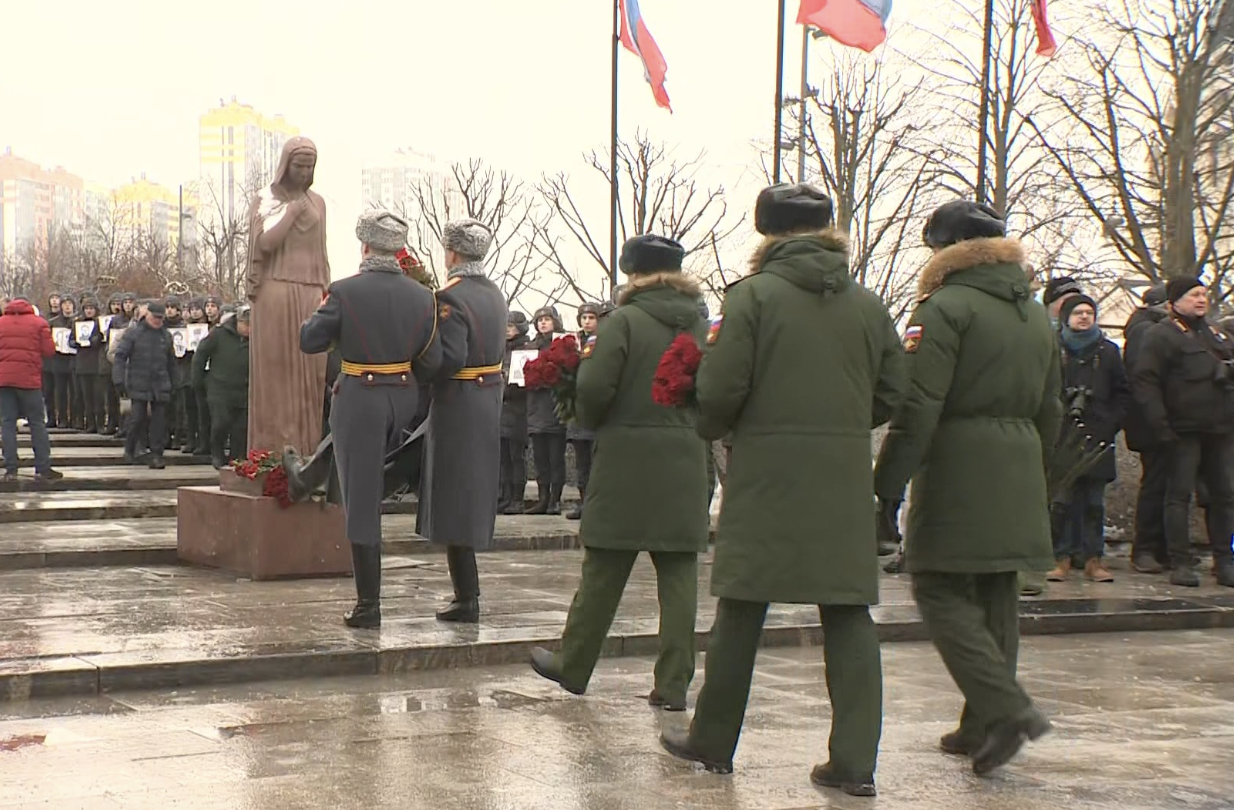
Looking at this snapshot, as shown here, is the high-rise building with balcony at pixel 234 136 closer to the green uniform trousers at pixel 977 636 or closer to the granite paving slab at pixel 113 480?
the granite paving slab at pixel 113 480

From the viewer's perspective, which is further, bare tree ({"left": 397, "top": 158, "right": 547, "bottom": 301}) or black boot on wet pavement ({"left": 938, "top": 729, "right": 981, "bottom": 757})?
bare tree ({"left": 397, "top": 158, "right": 547, "bottom": 301})

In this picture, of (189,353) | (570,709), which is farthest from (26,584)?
(189,353)

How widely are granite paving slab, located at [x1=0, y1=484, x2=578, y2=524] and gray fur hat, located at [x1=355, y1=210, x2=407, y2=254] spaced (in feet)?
14.6

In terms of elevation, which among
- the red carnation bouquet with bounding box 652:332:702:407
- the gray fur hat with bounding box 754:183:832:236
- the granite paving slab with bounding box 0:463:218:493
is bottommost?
the granite paving slab with bounding box 0:463:218:493

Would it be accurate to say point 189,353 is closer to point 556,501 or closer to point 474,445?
point 556,501

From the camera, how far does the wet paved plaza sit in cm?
584

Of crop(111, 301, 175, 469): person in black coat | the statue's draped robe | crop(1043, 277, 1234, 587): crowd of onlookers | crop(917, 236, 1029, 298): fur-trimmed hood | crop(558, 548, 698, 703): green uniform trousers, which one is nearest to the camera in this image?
crop(917, 236, 1029, 298): fur-trimmed hood

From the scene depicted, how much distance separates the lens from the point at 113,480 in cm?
1788

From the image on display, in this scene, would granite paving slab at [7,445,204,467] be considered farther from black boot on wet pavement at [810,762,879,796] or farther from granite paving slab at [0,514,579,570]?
black boot on wet pavement at [810,762,879,796]

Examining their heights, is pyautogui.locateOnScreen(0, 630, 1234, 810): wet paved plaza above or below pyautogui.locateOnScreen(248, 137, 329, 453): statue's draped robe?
below

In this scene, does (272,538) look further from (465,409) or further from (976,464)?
(976,464)

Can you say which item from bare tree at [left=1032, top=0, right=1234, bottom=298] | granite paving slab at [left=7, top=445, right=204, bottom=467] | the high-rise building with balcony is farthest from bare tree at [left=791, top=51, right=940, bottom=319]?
the high-rise building with balcony

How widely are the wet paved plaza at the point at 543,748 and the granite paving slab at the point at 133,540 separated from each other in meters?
4.54

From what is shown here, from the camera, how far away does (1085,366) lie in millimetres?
12531
